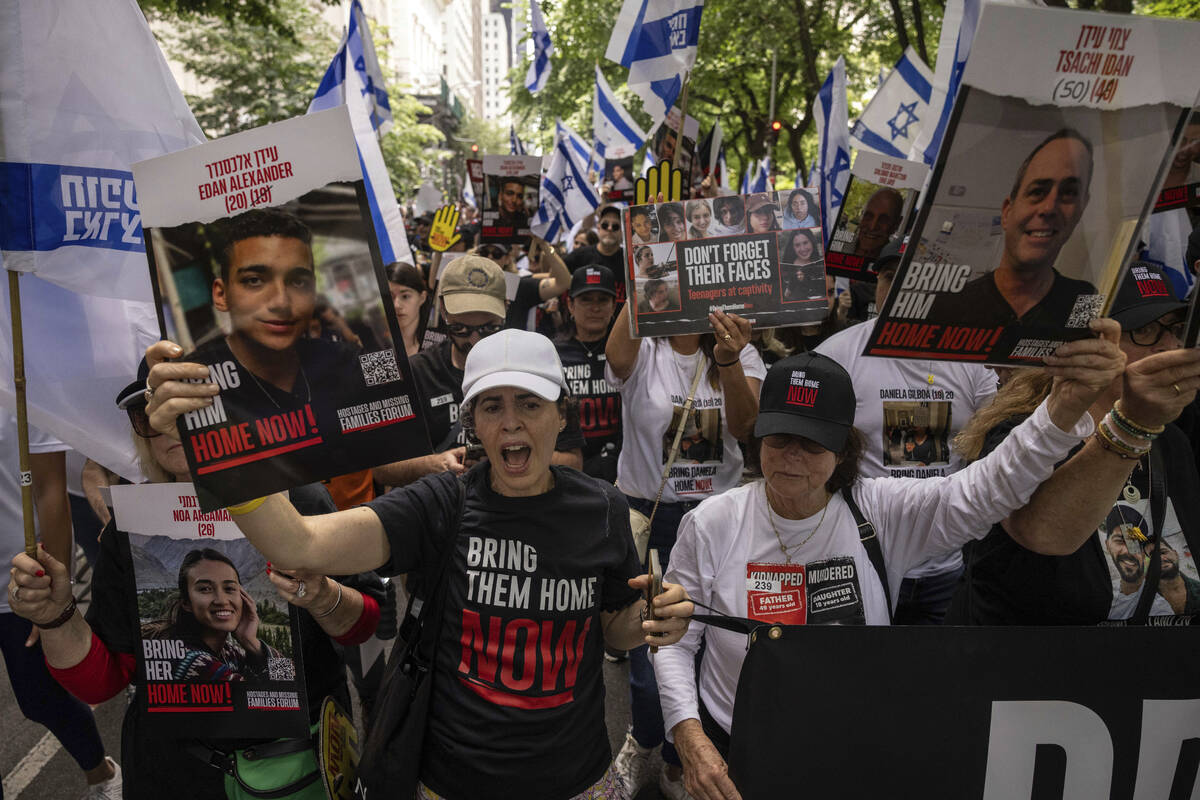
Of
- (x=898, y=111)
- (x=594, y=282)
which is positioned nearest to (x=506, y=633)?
(x=594, y=282)

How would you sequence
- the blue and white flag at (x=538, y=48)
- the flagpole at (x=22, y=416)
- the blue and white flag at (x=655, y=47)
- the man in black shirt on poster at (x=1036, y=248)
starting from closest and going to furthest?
1. the man in black shirt on poster at (x=1036, y=248)
2. the flagpole at (x=22, y=416)
3. the blue and white flag at (x=655, y=47)
4. the blue and white flag at (x=538, y=48)

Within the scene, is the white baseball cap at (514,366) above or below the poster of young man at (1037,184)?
below

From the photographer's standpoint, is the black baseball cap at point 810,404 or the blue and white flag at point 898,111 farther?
the blue and white flag at point 898,111

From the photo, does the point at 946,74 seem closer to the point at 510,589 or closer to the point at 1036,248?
the point at 1036,248

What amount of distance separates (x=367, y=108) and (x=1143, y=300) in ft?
13.6

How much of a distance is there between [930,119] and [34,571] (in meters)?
5.12

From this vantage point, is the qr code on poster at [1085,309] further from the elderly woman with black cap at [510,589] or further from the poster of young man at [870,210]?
the poster of young man at [870,210]

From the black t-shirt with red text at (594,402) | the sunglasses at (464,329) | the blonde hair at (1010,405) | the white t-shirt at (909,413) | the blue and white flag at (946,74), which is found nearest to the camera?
the blonde hair at (1010,405)

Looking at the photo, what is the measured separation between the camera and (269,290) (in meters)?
1.67

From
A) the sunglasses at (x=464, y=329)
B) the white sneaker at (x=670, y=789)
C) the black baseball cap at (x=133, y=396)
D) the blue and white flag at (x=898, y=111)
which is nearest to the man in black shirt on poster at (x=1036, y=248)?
the black baseball cap at (x=133, y=396)

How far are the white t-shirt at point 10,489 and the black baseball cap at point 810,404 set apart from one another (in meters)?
2.51

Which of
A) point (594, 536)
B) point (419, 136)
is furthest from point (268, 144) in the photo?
point (419, 136)

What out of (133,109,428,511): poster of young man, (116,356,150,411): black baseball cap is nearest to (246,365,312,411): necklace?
(133,109,428,511): poster of young man

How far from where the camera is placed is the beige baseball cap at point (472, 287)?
4.13 m
